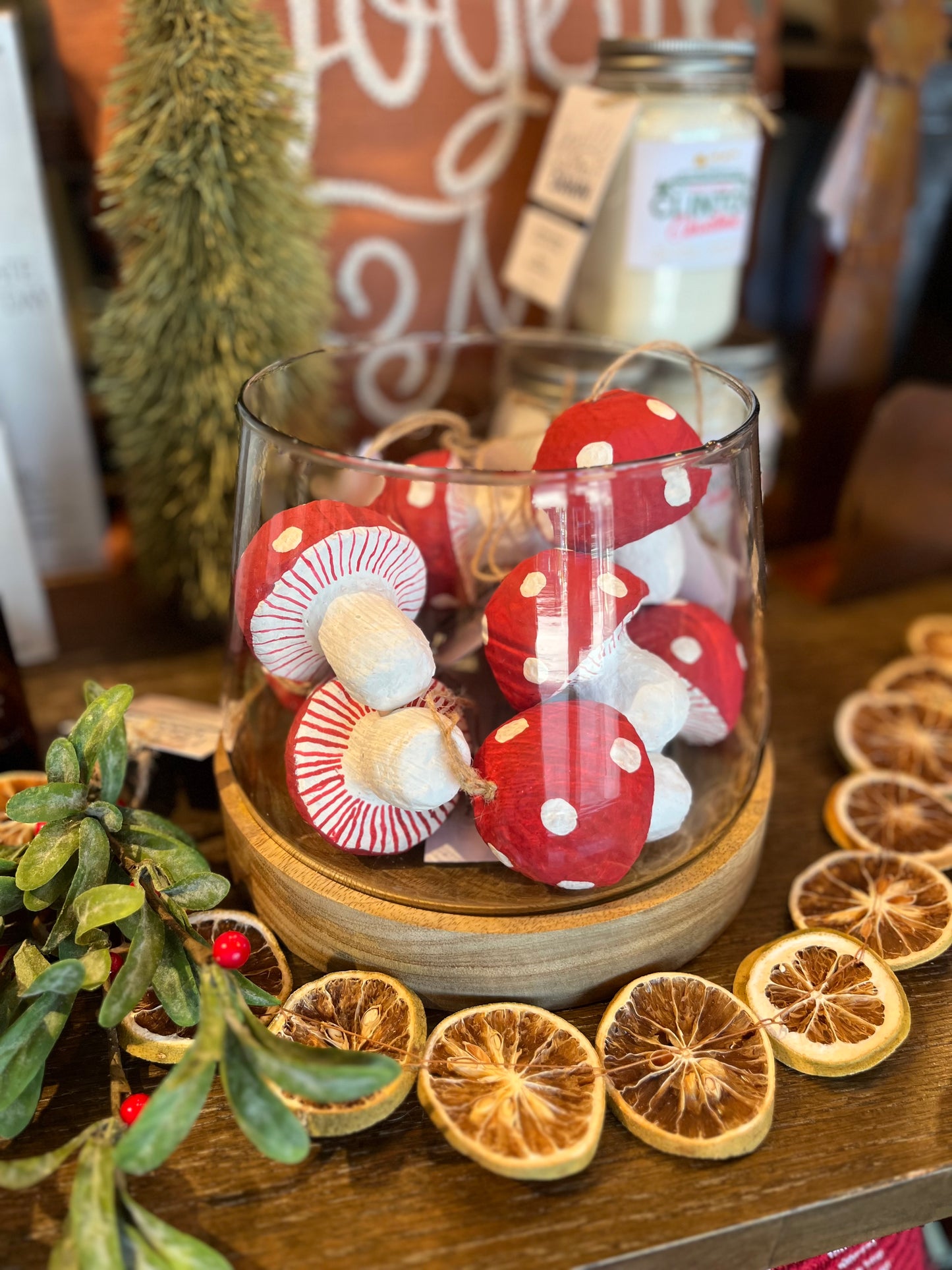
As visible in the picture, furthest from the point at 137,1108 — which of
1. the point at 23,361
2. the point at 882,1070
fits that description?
the point at 23,361

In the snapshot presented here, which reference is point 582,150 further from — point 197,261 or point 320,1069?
point 320,1069

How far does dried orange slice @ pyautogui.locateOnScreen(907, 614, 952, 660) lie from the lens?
0.83 m

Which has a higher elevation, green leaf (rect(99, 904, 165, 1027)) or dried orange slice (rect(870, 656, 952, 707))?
green leaf (rect(99, 904, 165, 1027))

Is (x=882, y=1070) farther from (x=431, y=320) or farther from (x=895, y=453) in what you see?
(x=431, y=320)

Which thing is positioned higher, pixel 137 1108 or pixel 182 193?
pixel 182 193

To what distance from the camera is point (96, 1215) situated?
36cm

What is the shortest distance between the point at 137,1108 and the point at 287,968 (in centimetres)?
10

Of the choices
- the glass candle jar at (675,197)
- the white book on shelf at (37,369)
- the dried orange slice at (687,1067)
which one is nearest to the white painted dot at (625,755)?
the dried orange slice at (687,1067)

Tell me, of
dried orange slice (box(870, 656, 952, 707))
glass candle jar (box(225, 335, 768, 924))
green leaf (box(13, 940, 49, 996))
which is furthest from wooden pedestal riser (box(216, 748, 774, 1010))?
dried orange slice (box(870, 656, 952, 707))

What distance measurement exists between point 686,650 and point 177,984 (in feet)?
1.04

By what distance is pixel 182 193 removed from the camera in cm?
68

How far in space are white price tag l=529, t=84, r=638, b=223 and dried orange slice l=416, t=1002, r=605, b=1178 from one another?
2.07 feet

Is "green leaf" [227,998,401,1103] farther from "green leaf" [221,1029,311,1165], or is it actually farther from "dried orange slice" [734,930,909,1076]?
"dried orange slice" [734,930,909,1076]

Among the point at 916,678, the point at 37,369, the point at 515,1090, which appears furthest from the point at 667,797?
the point at 37,369
